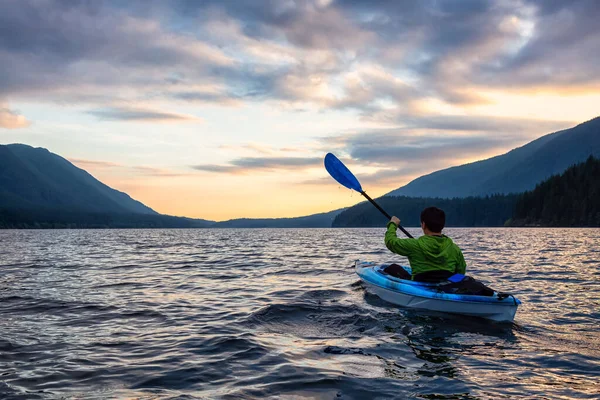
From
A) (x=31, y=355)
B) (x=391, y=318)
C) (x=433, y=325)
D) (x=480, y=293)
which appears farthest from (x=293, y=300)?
(x=31, y=355)

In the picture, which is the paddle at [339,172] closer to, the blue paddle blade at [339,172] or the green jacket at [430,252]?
the blue paddle blade at [339,172]

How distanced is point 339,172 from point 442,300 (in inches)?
291

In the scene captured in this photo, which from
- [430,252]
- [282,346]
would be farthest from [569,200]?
[282,346]

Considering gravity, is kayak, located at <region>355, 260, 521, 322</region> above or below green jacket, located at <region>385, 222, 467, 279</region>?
below

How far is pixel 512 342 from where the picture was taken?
7.57m

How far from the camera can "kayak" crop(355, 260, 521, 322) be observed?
872cm

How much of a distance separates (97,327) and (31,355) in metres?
1.91

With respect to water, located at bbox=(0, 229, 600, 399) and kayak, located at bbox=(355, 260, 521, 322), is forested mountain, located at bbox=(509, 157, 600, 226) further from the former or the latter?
kayak, located at bbox=(355, 260, 521, 322)

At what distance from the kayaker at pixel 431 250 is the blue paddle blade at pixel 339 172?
5473 mm

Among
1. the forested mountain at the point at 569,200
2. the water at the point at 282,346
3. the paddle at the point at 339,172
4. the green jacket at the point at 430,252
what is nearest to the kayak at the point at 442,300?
the water at the point at 282,346

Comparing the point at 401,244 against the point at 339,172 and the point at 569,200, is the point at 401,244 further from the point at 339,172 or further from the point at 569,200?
the point at 569,200

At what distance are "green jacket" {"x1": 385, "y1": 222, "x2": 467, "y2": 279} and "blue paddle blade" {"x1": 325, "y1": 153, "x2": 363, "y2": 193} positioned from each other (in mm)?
5616

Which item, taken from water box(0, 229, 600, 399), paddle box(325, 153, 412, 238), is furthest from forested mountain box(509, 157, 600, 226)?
paddle box(325, 153, 412, 238)

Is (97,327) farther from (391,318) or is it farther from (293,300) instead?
(391,318)
